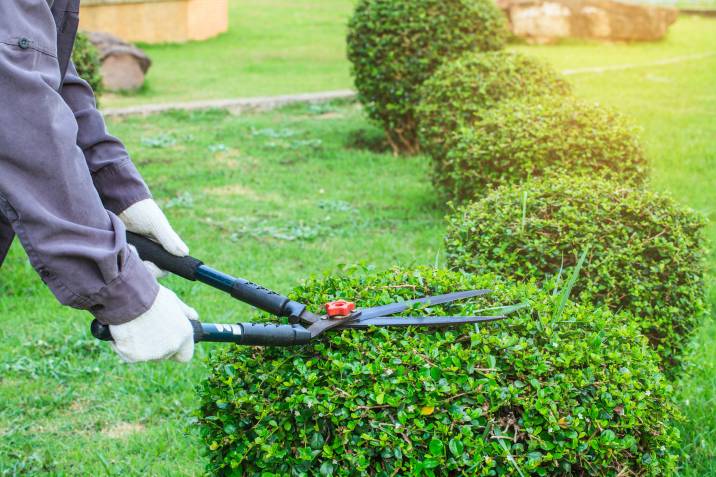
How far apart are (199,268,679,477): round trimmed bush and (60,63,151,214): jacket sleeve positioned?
0.56 meters

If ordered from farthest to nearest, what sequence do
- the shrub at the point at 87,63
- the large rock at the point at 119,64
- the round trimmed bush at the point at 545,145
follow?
1. the large rock at the point at 119,64
2. the shrub at the point at 87,63
3. the round trimmed bush at the point at 545,145

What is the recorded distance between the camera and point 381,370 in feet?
7.13

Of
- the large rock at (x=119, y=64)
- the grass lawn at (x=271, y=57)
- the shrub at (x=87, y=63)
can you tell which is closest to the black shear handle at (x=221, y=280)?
the shrub at (x=87, y=63)

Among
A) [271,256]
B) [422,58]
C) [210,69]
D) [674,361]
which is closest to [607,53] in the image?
[210,69]

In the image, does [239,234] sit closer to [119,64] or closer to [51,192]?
[51,192]

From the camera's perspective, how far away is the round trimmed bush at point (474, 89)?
6426 mm

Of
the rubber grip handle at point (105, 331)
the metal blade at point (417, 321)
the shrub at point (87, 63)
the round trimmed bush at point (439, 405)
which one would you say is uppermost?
the rubber grip handle at point (105, 331)

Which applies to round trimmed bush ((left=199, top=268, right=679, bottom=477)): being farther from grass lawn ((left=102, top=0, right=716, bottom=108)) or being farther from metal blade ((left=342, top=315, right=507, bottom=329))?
grass lawn ((left=102, top=0, right=716, bottom=108))

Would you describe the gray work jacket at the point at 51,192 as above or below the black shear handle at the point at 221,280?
above

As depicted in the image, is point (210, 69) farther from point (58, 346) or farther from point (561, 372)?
point (561, 372)

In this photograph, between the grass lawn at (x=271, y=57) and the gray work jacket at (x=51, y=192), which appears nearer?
the gray work jacket at (x=51, y=192)

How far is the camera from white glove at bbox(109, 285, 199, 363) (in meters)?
2.02

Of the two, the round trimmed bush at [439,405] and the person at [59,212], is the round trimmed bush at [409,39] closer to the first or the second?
the round trimmed bush at [439,405]

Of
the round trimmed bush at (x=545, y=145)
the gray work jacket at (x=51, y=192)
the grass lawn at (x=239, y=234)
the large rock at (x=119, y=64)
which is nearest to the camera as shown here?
the gray work jacket at (x=51, y=192)
